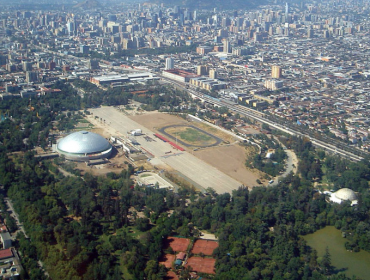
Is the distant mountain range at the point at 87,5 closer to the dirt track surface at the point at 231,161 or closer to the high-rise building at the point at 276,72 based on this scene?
the high-rise building at the point at 276,72

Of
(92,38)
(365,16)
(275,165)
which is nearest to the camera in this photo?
(275,165)

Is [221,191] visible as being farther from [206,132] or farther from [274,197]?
[206,132]

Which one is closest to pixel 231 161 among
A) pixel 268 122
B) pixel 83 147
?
pixel 83 147

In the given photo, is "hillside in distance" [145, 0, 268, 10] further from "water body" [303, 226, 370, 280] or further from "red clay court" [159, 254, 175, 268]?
"red clay court" [159, 254, 175, 268]

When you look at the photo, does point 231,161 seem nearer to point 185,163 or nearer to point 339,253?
point 185,163

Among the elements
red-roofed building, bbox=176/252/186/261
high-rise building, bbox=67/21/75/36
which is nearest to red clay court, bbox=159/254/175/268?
red-roofed building, bbox=176/252/186/261

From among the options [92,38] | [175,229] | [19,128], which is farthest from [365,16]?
[175,229]

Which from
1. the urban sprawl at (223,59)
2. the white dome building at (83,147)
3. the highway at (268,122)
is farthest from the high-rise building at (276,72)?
the white dome building at (83,147)
